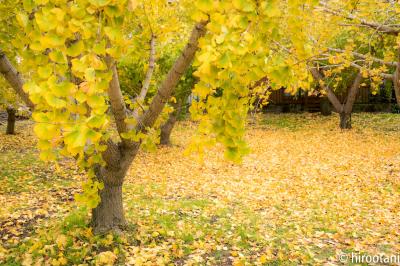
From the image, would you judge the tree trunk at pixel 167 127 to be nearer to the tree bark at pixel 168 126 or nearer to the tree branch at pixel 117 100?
the tree bark at pixel 168 126

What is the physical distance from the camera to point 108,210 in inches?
224

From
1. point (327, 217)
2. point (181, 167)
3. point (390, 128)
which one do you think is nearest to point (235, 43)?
point (327, 217)

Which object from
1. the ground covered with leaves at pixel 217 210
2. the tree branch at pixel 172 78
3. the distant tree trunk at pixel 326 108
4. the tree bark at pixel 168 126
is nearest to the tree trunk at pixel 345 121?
the distant tree trunk at pixel 326 108

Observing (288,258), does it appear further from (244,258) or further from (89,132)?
(89,132)

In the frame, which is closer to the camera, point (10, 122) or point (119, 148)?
point (119, 148)

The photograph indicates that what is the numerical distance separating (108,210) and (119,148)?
3.65 ft

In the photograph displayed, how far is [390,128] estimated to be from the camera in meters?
19.5

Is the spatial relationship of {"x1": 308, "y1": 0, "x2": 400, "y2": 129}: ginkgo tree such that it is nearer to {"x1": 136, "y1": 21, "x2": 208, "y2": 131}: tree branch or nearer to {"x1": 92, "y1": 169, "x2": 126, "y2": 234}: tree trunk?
{"x1": 136, "y1": 21, "x2": 208, "y2": 131}: tree branch

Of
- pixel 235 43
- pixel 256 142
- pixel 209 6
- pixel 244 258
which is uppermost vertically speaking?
pixel 209 6

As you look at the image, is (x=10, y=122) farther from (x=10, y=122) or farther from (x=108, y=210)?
(x=108, y=210)

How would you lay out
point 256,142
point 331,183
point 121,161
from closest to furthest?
point 121,161 → point 331,183 → point 256,142

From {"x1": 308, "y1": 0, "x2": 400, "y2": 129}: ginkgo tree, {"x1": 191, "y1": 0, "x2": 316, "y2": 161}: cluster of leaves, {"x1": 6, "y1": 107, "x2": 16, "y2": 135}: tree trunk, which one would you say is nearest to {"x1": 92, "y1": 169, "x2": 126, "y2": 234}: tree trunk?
{"x1": 191, "y1": 0, "x2": 316, "y2": 161}: cluster of leaves

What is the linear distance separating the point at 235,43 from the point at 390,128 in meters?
20.0

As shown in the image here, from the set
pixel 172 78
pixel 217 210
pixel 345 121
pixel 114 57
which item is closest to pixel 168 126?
pixel 217 210
